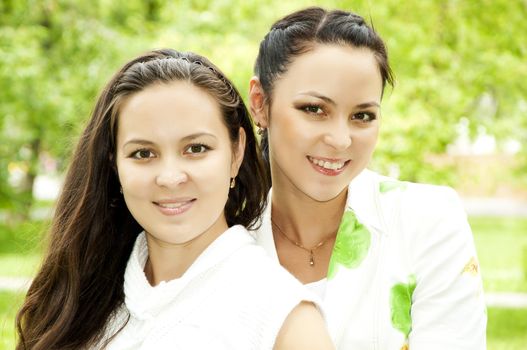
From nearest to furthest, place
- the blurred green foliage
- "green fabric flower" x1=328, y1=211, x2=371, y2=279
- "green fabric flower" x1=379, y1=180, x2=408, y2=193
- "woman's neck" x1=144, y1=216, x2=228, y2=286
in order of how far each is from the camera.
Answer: "woman's neck" x1=144, y1=216, x2=228, y2=286 < "green fabric flower" x1=328, y1=211, x2=371, y2=279 < "green fabric flower" x1=379, y1=180, x2=408, y2=193 < the blurred green foliage

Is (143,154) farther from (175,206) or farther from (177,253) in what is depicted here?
(177,253)

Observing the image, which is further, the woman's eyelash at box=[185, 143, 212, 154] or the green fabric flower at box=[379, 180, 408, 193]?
the green fabric flower at box=[379, 180, 408, 193]

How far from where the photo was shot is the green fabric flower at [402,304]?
96.9 inches

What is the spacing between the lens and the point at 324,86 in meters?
2.48

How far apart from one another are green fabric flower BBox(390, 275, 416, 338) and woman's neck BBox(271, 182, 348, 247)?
16.9 inches

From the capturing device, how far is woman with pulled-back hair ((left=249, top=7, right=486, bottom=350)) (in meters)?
2.44

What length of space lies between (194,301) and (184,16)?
8339 mm

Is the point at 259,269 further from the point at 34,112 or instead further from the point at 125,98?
the point at 34,112

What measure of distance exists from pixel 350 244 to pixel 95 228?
783 mm

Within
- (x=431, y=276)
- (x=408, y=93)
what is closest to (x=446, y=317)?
(x=431, y=276)

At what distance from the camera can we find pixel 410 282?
Result: 97.7 inches

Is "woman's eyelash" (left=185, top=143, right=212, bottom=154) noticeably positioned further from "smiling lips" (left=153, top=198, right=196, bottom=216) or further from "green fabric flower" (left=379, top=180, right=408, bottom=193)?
"green fabric flower" (left=379, top=180, right=408, bottom=193)

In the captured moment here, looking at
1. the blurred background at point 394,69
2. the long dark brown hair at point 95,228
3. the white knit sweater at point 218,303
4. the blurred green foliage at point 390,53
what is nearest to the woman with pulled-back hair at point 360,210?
the long dark brown hair at point 95,228

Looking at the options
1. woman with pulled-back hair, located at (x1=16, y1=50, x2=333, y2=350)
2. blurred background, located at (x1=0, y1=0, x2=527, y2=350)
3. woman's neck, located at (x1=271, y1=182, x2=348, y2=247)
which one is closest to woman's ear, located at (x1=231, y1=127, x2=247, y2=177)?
woman with pulled-back hair, located at (x1=16, y1=50, x2=333, y2=350)
